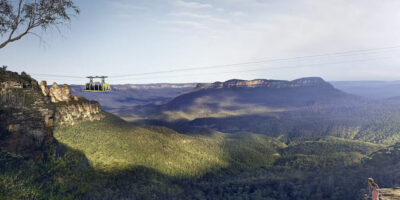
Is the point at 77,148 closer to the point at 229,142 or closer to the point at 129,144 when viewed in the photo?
the point at 129,144

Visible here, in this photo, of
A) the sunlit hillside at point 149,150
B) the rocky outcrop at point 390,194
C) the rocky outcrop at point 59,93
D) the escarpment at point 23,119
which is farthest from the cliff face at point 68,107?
the rocky outcrop at point 390,194

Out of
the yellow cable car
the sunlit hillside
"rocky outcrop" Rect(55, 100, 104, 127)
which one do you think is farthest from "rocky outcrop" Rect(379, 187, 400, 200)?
"rocky outcrop" Rect(55, 100, 104, 127)

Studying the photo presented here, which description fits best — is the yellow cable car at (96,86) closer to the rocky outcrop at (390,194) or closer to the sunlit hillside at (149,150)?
the sunlit hillside at (149,150)

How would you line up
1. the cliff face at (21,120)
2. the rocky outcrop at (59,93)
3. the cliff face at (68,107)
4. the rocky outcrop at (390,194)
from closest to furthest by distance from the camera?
the rocky outcrop at (390,194), the cliff face at (21,120), the rocky outcrop at (59,93), the cliff face at (68,107)

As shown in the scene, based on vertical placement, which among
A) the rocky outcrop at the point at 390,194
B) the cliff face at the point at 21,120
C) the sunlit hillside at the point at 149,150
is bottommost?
the sunlit hillside at the point at 149,150

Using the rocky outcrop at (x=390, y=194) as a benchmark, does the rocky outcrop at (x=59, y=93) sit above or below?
above

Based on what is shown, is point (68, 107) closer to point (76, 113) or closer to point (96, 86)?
point (76, 113)

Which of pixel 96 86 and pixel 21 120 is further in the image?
pixel 96 86

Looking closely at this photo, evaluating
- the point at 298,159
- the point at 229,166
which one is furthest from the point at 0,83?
the point at 298,159

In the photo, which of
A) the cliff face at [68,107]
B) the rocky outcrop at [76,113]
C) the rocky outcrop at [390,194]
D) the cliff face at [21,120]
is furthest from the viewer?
the rocky outcrop at [76,113]

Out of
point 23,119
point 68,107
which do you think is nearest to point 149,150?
point 68,107

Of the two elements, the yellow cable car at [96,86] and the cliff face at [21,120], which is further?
the yellow cable car at [96,86]
